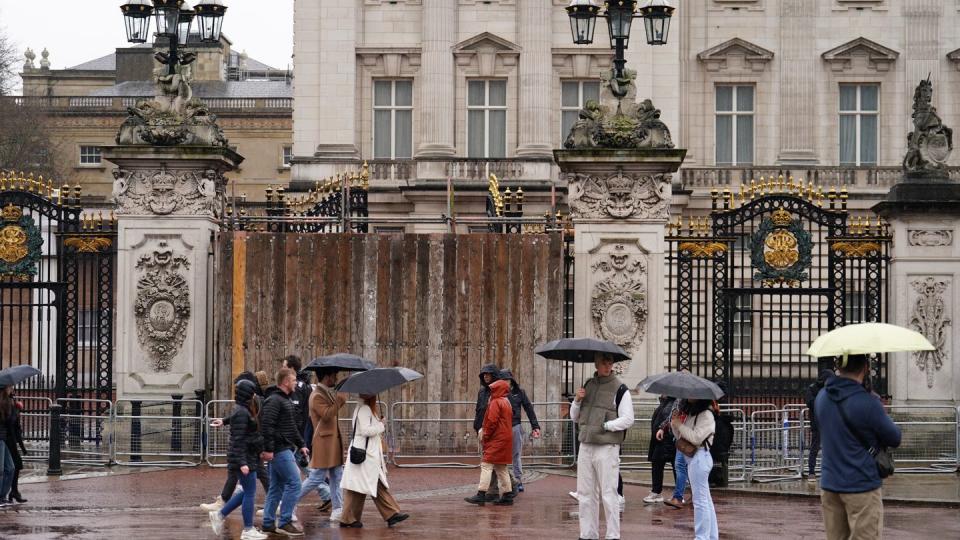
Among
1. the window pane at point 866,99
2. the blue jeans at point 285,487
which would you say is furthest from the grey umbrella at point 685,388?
the window pane at point 866,99

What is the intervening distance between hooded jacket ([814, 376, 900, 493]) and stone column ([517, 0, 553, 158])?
35.7 metres

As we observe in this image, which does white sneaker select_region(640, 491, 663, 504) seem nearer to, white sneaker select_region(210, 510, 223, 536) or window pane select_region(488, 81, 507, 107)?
white sneaker select_region(210, 510, 223, 536)

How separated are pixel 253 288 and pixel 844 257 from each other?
26.7ft

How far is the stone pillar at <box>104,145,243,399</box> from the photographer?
22.8 m

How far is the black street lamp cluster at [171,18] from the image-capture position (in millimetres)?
22844

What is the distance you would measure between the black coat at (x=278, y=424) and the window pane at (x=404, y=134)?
107 feet

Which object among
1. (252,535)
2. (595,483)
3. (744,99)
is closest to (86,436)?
(252,535)

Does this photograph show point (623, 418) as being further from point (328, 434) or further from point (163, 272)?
point (163, 272)

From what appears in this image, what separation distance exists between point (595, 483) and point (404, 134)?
33.9 metres

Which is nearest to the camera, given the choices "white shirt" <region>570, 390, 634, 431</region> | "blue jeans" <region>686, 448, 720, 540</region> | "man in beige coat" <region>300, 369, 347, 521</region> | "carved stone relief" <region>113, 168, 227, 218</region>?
"blue jeans" <region>686, 448, 720, 540</region>

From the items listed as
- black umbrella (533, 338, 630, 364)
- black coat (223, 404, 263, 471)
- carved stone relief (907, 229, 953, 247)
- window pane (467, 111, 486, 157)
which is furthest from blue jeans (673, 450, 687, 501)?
window pane (467, 111, 486, 157)

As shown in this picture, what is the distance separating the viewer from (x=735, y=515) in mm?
18422

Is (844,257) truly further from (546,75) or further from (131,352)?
(546,75)

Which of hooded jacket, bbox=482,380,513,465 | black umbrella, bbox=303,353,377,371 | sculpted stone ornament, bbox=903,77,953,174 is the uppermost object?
sculpted stone ornament, bbox=903,77,953,174
